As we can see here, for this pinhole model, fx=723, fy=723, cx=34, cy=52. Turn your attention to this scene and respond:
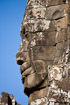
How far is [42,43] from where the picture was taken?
76.3ft

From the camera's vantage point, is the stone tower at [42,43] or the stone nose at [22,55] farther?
the stone nose at [22,55]

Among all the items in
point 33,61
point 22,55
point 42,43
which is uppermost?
point 42,43

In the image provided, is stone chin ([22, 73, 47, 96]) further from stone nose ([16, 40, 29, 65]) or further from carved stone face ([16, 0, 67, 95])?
stone nose ([16, 40, 29, 65])

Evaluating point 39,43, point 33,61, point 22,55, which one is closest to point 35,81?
point 33,61

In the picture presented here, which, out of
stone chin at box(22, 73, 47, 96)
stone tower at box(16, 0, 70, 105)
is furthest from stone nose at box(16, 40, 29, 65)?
stone chin at box(22, 73, 47, 96)

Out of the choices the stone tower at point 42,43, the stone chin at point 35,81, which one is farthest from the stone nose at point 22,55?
the stone chin at point 35,81

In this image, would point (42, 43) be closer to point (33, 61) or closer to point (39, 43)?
point (39, 43)

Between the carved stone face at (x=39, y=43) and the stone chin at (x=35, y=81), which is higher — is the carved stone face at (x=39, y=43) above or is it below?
above

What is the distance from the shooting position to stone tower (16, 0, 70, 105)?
74.6 ft

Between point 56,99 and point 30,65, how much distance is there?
258cm

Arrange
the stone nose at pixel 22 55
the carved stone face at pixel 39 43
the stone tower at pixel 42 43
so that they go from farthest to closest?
the stone nose at pixel 22 55
the carved stone face at pixel 39 43
the stone tower at pixel 42 43

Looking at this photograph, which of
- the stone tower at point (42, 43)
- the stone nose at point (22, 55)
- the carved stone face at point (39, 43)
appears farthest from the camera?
the stone nose at point (22, 55)

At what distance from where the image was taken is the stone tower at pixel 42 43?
22734 millimetres

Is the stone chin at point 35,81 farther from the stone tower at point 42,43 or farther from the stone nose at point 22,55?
the stone nose at point 22,55
